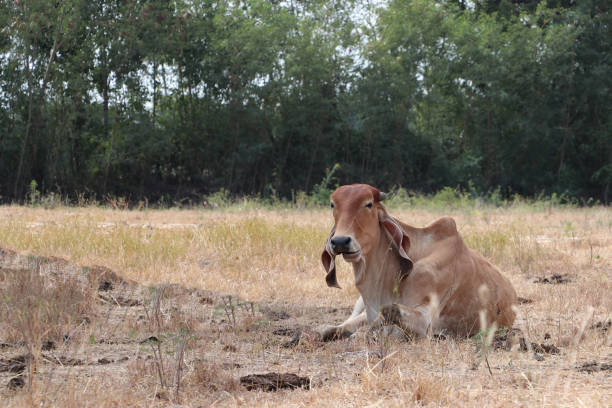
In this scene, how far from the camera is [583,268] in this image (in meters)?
8.74

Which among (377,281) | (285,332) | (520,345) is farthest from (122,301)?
(520,345)

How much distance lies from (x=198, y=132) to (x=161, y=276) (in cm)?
1891

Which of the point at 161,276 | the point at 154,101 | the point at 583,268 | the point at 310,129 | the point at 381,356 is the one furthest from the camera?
the point at 310,129

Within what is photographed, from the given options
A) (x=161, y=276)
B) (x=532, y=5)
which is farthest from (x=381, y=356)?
(x=532, y=5)

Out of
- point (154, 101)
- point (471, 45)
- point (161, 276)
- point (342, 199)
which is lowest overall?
point (161, 276)

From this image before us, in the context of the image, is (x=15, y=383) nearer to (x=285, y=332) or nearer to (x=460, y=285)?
(x=285, y=332)

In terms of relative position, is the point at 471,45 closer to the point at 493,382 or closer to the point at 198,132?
the point at 198,132

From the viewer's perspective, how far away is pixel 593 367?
3.88 m

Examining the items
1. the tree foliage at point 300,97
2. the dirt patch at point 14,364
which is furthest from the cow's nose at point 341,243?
the tree foliage at point 300,97

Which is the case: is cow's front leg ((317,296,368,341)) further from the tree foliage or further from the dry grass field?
the tree foliage

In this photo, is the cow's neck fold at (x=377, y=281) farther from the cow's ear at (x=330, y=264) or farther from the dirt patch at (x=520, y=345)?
the dirt patch at (x=520, y=345)

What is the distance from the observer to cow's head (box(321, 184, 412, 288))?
15.0 feet

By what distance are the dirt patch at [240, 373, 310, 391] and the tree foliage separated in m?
20.9

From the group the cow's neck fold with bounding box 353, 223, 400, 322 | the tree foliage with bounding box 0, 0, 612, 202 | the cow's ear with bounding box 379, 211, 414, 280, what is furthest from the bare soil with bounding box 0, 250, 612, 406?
the tree foliage with bounding box 0, 0, 612, 202
